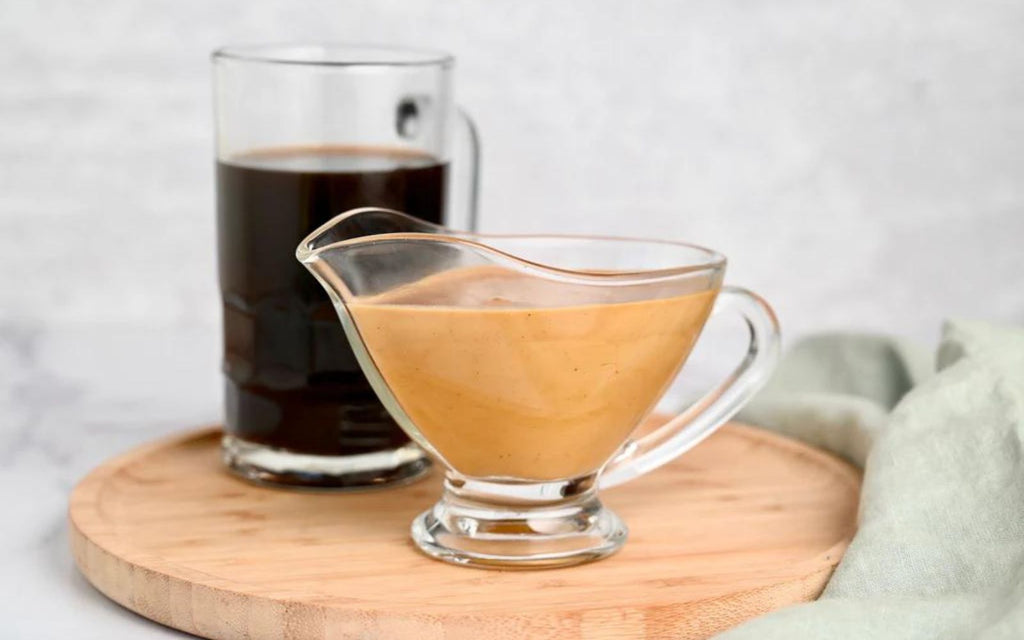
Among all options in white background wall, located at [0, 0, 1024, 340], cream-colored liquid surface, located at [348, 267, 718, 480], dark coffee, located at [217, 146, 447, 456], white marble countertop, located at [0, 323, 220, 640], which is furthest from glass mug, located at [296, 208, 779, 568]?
white background wall, located at [0, 0, 1024, 340]

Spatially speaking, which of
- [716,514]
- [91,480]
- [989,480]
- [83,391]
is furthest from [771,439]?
[83,391]

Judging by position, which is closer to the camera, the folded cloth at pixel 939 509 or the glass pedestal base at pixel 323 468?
the folded cloth at pixel 939 509

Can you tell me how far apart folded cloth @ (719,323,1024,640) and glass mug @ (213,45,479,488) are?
1.32ft

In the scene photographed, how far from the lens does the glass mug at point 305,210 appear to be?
1.28m

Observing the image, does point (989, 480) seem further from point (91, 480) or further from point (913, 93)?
point (913, 93)

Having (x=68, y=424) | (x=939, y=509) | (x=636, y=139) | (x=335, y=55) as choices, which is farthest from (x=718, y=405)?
(x=636, y=139)

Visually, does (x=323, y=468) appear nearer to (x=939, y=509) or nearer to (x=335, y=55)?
(x=335, y=55)

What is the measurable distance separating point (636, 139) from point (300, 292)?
94cm

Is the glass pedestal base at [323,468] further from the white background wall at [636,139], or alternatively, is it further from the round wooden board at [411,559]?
the white background wall at [636,139]

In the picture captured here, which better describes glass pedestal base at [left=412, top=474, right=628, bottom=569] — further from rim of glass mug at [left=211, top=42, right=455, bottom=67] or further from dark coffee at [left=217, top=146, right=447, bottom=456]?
rim of glass mug at [left=211, top=42, right=455, bottom=67]

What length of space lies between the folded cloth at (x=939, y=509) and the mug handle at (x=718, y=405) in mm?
111

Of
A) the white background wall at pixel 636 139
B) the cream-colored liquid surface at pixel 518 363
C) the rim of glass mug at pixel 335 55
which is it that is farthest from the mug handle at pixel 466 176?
the white background wall at pixel 636 139

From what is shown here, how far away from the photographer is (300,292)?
1291 millimetres

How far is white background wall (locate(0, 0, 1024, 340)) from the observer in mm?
2039
